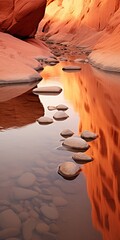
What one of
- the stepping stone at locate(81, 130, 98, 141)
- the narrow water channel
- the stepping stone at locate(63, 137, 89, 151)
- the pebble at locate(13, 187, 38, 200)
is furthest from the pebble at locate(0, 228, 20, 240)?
the stepping stone at locate(81, 130, 98, 141)

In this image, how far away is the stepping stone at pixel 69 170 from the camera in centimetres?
190

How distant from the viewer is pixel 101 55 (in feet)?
24.7

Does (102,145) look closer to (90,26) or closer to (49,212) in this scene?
(49,212)

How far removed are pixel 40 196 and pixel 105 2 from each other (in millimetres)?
14586

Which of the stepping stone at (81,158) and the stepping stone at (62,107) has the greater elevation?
the stepping stone at (62,107)

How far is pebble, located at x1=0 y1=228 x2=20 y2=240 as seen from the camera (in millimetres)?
1343

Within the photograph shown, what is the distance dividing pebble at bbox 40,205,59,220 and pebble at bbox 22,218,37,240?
75 mm

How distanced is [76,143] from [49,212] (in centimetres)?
89

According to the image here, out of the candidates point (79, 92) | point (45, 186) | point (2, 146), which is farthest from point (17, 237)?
point (79, 92)

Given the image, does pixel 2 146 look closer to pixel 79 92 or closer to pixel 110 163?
pixel 110 163

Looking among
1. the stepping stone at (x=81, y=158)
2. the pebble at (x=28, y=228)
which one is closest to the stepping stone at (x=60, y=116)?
the stepping stone at (x=81, y=158)

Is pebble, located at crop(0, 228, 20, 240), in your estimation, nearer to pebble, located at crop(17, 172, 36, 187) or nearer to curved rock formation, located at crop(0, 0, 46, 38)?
pebble, located at crop(17, 172, 36, 187)

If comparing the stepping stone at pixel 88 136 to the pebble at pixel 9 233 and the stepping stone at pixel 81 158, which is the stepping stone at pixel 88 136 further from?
the pebble at pixel 9 233

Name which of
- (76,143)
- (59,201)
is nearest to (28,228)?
(59,201)
